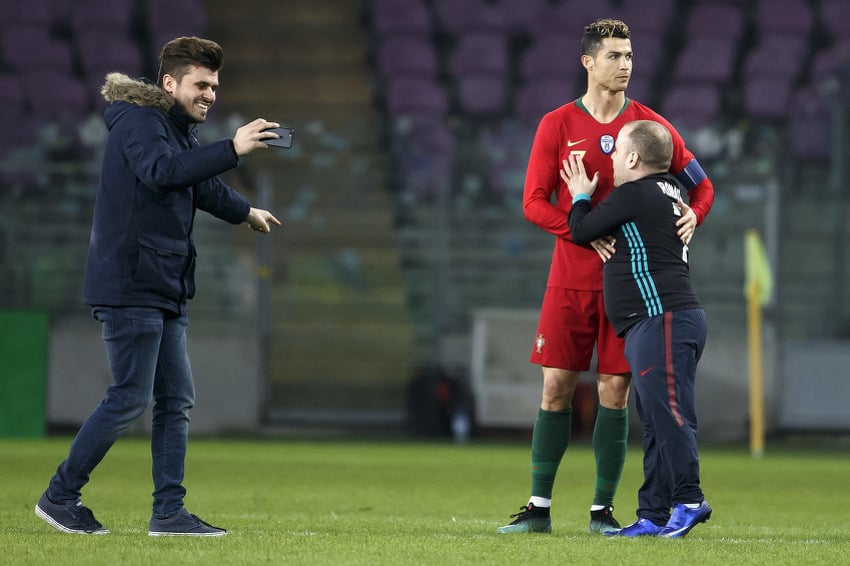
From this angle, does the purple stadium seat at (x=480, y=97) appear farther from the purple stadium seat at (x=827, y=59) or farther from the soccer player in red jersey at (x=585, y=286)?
the soccer player in red jersey at (x=585, y=286)

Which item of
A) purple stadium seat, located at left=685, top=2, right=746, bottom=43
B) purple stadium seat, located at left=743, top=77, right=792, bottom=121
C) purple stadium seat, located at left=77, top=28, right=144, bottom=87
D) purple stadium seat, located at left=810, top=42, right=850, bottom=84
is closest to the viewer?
purple stadium seat, located at left=810, top=42, right=850, bottom=84

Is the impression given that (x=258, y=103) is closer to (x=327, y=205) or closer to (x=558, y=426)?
(x=327, y=205)

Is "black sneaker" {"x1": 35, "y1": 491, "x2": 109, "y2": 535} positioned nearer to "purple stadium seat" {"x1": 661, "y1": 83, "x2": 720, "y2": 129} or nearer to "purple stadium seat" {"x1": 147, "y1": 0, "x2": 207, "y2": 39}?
"purple stadium seat" {"x1": 661, "y1": 83, "x2": 720, "y2": 129}

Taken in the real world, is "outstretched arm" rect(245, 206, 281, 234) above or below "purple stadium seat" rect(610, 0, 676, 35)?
below

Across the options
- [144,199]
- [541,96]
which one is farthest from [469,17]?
[144,199]

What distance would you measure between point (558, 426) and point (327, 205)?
7.62 metres

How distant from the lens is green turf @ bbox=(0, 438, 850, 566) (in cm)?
374

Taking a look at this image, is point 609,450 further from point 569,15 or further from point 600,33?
point 569,15

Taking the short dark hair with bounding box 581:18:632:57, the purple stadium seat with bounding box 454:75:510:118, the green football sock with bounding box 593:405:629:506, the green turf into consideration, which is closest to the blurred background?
the green turf

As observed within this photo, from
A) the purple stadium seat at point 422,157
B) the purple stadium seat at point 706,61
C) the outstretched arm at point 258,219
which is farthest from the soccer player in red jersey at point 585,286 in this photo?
the purple stadium seat at point 706,61

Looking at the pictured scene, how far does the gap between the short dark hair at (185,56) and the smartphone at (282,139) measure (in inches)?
13.0

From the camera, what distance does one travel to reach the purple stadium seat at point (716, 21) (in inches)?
623

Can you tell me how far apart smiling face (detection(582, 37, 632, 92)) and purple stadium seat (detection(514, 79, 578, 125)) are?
10.4 metres

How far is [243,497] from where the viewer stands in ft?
20.1
